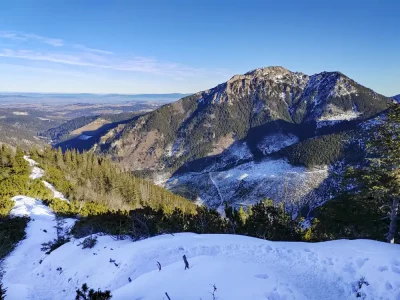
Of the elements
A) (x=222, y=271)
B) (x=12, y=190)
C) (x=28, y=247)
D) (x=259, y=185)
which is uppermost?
(x=222, y=271)

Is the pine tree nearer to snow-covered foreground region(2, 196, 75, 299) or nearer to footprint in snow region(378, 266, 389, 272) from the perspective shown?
footprint in snow region(378, 266, 389, 272)

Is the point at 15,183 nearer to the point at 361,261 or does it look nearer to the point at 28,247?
the point at 28,247

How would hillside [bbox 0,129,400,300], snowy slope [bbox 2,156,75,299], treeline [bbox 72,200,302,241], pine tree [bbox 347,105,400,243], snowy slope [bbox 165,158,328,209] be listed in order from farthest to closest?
snowy slope [bbox 165,158,328,209]
treeline [bbox 72,200,302,241]
snowy slope [bbox 2,156,75,299]
pine tree [bbox 347,105,400,243]
hillside [bbox 0,129,400,300]

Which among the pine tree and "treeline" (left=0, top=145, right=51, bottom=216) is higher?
the pine tree

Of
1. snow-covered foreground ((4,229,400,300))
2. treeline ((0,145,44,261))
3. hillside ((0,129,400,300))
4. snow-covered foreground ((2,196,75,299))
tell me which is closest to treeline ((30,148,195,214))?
treeline ((0,145,44,261))

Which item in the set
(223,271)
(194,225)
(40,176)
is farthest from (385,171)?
(40,176)

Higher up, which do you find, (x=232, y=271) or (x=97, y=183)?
(x=232, y=271)

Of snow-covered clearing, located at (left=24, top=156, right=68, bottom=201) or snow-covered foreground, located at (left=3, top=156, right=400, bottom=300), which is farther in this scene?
snow-covered clearing, located at (left=24, top=156, right=68, bottom=201)
